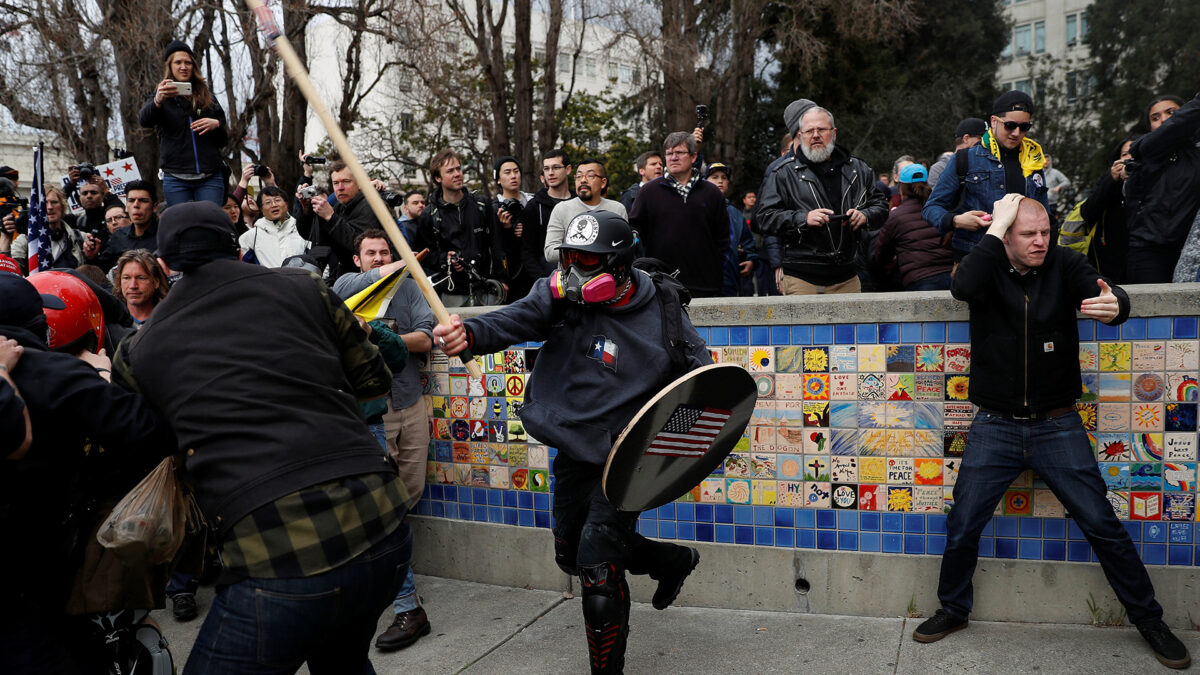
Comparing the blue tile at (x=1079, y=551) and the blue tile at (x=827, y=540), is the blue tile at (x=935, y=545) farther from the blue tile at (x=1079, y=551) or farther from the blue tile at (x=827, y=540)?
the blue tile at (x=1079, y=551)

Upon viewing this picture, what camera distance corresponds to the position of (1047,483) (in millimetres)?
→ 4156

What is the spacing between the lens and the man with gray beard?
566cm

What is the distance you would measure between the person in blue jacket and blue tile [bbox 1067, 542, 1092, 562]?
1997 millimetres

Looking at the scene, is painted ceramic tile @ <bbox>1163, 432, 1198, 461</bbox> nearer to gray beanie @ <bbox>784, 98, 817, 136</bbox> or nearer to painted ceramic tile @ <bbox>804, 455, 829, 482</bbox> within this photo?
painted ceramic tile @ <bbox>804, 455, 829, 482</bbox>

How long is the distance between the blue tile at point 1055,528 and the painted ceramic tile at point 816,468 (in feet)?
3.35

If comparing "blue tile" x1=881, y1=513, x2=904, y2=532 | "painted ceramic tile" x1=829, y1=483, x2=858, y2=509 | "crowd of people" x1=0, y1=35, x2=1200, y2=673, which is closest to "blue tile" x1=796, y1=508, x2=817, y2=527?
"painted ceramic tile" x1=829, y1=483, x2=858, y2=509

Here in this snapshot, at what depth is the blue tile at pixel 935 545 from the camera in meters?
4.59

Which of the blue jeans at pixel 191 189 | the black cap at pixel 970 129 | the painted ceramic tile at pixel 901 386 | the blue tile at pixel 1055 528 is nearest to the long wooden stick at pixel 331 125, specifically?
the painted ceramic tile at pixel 901 386

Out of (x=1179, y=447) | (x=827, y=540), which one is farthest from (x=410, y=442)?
(x=1179, y=447)

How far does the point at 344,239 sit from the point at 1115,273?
5.16 metres

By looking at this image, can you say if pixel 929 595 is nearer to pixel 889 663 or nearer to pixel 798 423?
pixel 889 663

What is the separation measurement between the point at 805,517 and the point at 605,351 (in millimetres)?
1649

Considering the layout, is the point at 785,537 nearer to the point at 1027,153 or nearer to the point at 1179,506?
the point at 1179,506

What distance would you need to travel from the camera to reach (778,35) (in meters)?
20.2
